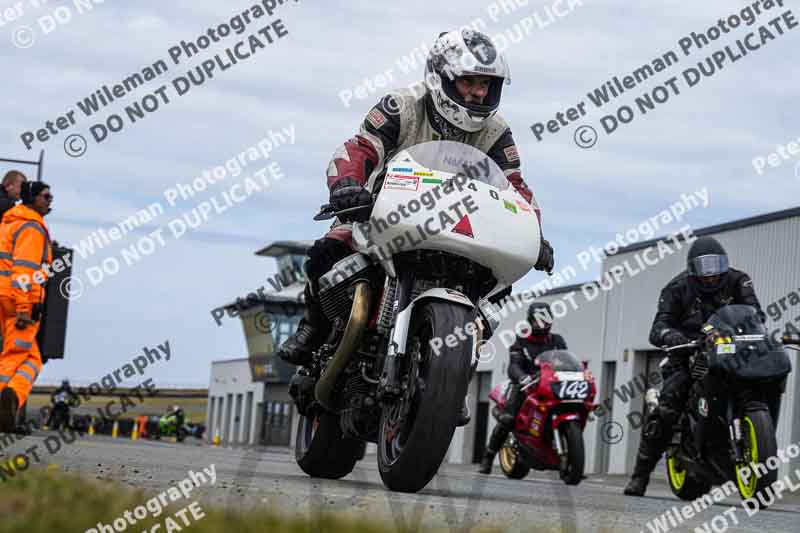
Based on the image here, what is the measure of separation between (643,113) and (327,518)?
13191 mm

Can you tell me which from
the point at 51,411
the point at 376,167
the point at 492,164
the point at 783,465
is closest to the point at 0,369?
the point at 376,167

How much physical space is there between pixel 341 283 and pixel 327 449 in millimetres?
1358

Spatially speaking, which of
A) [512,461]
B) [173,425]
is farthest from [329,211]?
[173,425]

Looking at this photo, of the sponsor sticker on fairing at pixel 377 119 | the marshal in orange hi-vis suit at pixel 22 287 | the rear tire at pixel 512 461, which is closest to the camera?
the sponsor sticker on fairing at pixel 377 119

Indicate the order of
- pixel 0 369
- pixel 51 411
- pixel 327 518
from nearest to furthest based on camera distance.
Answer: pixel 327 518 < pixel 0 369 < pixel 51 411

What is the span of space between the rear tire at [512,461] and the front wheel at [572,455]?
54.7 inches

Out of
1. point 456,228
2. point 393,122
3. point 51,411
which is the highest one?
point 393,122

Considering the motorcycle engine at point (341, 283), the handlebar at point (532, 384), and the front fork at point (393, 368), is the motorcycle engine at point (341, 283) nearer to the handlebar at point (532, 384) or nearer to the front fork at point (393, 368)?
the front fork at point (393, 368)

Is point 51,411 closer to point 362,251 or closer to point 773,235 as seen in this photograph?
point 773,235

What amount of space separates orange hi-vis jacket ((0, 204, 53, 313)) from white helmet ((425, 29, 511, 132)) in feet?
16.3

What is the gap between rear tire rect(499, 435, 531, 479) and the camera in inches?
625

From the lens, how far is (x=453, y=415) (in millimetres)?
6148

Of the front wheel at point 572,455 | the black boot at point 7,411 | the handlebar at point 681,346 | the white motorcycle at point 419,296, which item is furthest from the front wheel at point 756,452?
the black boot at point 7,411

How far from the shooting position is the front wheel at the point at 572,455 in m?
13.8
